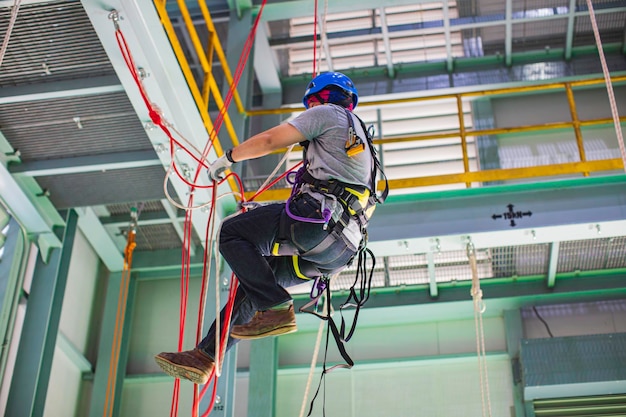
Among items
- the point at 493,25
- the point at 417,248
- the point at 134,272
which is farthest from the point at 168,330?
the point at 493,25

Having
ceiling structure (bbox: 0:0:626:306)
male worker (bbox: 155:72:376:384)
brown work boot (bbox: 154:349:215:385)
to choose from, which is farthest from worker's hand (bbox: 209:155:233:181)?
brown work boot (bbox: 154:349:215:385)

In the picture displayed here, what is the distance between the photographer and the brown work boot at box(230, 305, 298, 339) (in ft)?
17.2

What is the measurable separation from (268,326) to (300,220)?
89 centimetres

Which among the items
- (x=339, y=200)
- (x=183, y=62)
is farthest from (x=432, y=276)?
(x=339, y=200)

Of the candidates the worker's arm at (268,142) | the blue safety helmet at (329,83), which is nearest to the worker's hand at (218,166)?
the worker's arm at (268,142)

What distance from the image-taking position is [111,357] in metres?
10.3

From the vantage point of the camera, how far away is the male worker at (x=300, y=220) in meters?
4.87

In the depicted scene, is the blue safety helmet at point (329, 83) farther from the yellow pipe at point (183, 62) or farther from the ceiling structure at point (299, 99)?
the yellow pipe at point (183, 62)

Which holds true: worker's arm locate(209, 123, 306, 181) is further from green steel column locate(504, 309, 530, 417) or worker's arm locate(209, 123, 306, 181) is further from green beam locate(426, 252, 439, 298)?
green steel column locate(504, 309, 530, 417)

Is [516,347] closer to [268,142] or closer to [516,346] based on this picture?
[516,346]

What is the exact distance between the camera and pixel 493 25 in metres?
11.6

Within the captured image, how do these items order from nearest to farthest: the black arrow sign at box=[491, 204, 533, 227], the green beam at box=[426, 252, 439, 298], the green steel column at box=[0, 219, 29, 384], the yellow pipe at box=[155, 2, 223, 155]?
the yellow pipe at box=[155, 2, 223, 155]
the black arrow sign at box=[491, 204, 533, 227]
the green steel column at box=[0, 219, 29, 384]
the green beam at box=[426, 252, 439, 298]

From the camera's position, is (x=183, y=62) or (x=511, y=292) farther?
(x=511, y=292)

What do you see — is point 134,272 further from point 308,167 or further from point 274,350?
point 308,167
